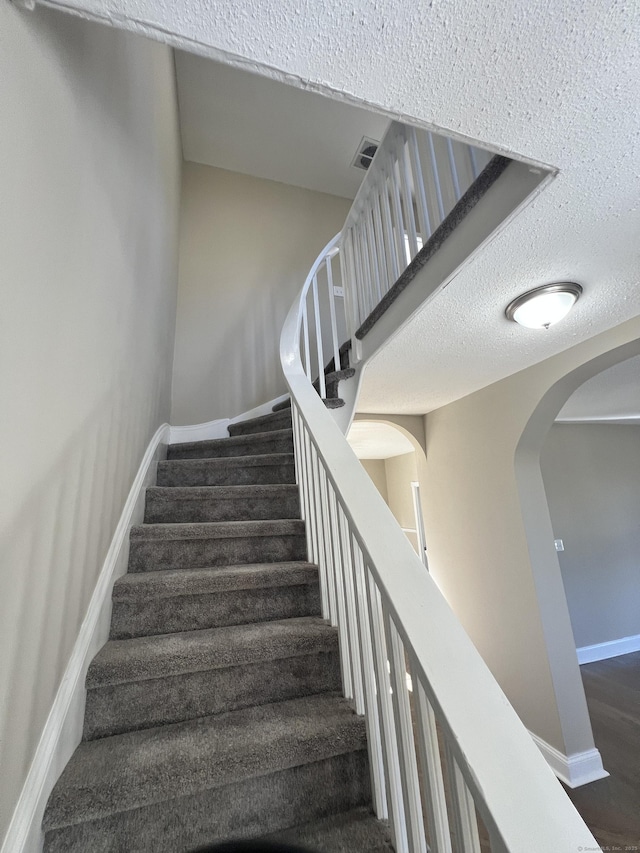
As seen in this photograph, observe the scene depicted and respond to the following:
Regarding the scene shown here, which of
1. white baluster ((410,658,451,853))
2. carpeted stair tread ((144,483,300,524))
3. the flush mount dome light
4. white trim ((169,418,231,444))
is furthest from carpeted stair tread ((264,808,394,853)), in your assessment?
white trim ((169,418,231,444))

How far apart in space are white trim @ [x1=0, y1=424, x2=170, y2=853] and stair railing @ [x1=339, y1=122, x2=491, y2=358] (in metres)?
1.68

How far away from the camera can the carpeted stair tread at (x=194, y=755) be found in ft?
2.77

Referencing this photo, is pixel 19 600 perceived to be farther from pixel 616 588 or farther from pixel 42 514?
pixel 616 588

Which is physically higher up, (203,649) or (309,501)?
(309,501)

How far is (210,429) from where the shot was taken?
3.04 metres

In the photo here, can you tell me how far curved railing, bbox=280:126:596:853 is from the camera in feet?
1.56

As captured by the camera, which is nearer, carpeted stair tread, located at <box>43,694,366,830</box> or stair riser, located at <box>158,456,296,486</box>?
carpeted stair tread, located at <box>43,694,366,830</box>

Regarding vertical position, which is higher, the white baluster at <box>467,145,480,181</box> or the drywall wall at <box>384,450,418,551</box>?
the white baluster at <box>467,145,480,181</box>

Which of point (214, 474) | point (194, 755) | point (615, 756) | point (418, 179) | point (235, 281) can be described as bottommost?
point (615, 756)

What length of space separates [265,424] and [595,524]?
153 inches

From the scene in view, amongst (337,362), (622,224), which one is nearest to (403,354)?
(337,362)

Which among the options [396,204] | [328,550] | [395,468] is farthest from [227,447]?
[395,468]

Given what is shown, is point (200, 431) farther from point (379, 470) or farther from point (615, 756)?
point (379, 470)

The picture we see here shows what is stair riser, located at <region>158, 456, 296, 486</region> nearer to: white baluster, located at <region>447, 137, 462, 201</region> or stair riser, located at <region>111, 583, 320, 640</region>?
stair riser, located at <region>111, 583, 320, 640</region>
